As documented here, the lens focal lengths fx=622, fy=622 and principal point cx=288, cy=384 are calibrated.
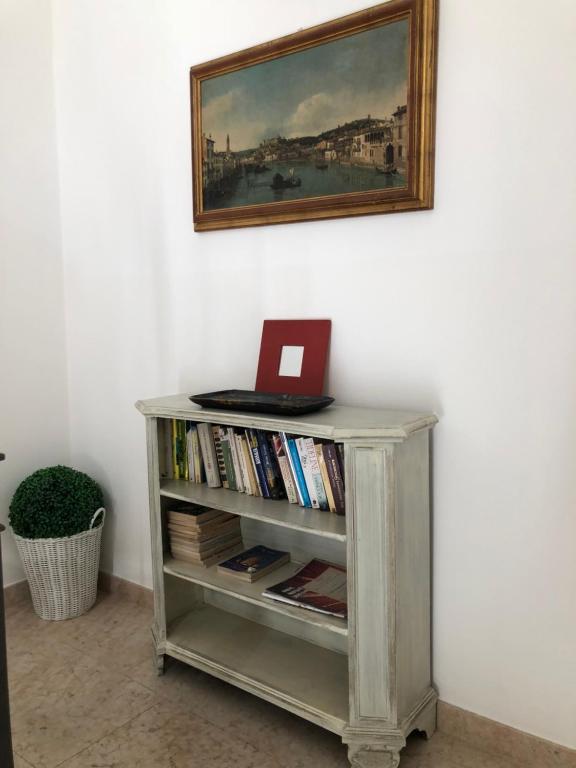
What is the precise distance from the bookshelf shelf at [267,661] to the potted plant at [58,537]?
0.54 meters

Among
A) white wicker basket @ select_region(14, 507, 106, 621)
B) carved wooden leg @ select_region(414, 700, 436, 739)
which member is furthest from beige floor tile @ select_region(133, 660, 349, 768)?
white wicker basket @ select_region(14, 507, 106, 621)

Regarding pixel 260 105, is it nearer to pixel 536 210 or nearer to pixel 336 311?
pixel 336 311

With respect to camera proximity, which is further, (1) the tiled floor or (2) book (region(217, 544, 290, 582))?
(2) book (region(217, 544, 290, 582))

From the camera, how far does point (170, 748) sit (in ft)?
5.73

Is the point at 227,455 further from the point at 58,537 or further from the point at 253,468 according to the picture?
the point at 58,537

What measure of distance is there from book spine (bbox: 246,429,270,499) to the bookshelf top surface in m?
0.10

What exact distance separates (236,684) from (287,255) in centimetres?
135

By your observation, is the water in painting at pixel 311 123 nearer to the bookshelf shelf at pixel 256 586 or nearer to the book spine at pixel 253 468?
the book spine at pixel 253 468

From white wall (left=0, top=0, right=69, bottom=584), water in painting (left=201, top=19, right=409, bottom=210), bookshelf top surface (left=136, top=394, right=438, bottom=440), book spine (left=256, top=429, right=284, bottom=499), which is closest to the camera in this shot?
bookshelf top surface (left=136, top=394, right=438, bottom=440)

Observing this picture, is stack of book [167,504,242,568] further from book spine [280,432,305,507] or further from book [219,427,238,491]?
book spine [280,432,305,507]

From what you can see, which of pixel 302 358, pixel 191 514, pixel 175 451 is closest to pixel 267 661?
pixel 191 514

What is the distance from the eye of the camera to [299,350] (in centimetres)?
201

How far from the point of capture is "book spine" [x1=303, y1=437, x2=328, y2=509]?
68.2 inches

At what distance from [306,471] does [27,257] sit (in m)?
1.64
